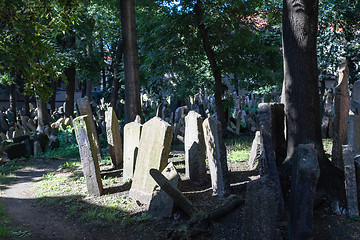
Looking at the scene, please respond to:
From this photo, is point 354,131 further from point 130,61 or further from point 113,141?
point 130,61

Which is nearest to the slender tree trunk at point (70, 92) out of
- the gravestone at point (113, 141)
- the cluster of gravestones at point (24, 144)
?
the cluster of gravestones at point (24, 144)

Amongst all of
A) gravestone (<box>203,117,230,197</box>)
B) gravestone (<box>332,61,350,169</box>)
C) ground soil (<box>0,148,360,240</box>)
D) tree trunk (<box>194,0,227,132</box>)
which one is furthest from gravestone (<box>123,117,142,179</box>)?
tree trunk (<box>194,0,227,132</box>)

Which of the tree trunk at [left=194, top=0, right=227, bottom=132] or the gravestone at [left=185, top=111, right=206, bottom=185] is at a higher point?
the tree trunk at [left=194, top=0, right=227, bottom=132]

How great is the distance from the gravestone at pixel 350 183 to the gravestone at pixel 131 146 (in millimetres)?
4041

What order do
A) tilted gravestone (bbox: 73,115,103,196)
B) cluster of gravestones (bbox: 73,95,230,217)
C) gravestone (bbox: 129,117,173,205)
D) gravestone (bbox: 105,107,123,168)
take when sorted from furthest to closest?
gravestone (bbox: 105,107,123,168) → tilted gravestone (bbox: 73,115,103,196) → gravestone (bbox: 129,117,173,205) → cluster of gravestones (bbox: 73,95,230,217)

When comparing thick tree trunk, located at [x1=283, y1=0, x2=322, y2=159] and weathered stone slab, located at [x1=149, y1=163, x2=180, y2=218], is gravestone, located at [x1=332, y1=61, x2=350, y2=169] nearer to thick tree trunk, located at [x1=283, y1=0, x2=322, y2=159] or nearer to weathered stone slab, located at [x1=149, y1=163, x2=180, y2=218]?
thick tree trunk, located at [x1=283, y1=0, x2=322, y2=159]

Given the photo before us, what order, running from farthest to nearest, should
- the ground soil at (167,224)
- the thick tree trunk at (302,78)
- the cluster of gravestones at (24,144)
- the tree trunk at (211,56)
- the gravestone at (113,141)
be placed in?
the cluster of gravestones at (24,144) → the tree trunk at (211,56) → the gravestone at (113,141) → the thick tree trunk at (302,78) → the ground soil at (167,224)

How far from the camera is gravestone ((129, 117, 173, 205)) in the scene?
5.75 meters

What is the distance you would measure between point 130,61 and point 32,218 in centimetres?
471

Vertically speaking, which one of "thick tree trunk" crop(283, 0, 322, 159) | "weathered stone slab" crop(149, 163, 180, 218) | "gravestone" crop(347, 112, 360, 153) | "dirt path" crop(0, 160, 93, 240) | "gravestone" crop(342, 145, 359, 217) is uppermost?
"thick tree trunk" crop(283, 0, 322, 159)

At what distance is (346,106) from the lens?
580 cm

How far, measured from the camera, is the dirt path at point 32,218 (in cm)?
486

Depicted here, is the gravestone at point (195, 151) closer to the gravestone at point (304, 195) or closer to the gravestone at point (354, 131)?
the gravestone at point (354, 131)

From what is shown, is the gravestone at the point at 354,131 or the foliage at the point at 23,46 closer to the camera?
the gravestone at the point at 354,131
